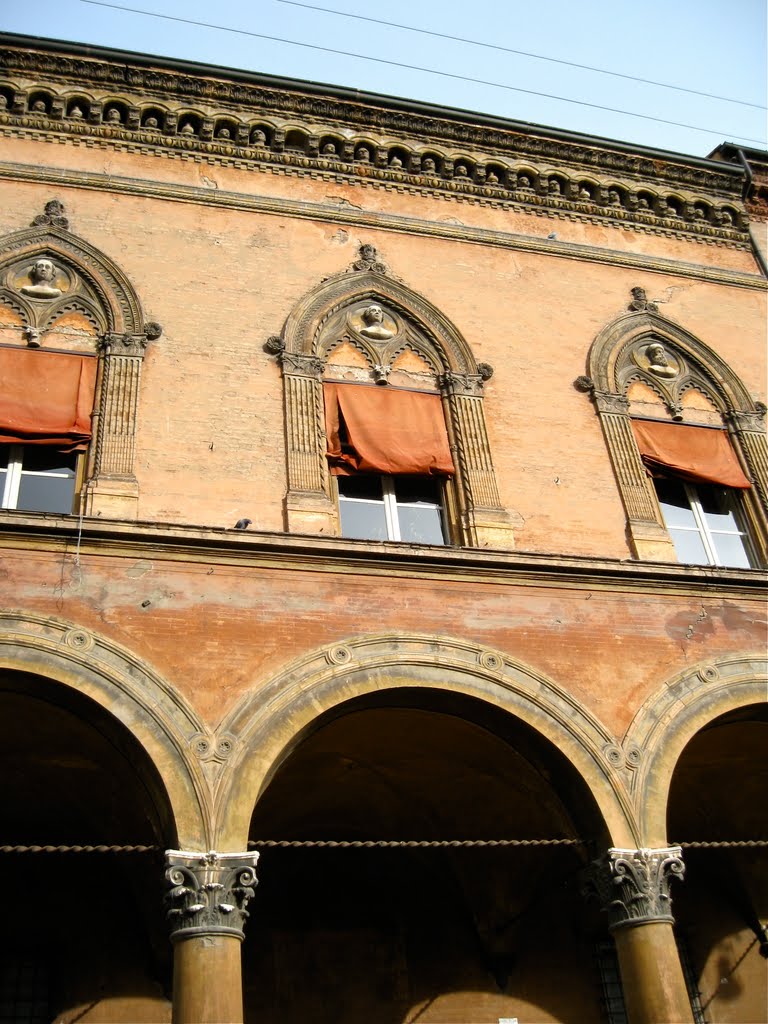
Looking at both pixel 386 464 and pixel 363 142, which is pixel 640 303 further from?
pixel 386 464

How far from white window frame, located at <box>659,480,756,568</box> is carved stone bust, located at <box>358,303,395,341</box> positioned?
3.89 m

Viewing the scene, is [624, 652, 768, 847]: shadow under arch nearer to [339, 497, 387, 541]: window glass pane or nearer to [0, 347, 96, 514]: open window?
[339, 497, 387, 541]: window glass pane

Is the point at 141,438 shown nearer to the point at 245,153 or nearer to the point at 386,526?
the point at 386,526

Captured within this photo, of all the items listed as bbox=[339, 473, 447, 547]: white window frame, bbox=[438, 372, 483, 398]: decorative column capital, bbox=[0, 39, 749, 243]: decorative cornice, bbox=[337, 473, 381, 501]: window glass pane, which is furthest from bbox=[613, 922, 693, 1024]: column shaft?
bbox=[0, 39, 749, 243]: decorative cornice

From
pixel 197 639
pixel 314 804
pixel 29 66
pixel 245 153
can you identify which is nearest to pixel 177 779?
pixel 197 639

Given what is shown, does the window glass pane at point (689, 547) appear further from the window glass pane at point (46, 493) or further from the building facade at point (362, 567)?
the window glass pane at point (46, 493)

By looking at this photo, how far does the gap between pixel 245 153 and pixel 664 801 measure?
8.99 metres

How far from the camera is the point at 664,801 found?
8922 mm

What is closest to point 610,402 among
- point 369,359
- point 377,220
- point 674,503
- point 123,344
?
point 674,503

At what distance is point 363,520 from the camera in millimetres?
10516

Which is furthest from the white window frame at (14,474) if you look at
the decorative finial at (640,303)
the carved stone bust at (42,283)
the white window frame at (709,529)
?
the decorative finial at (640,303)

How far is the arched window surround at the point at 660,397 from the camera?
11.3m

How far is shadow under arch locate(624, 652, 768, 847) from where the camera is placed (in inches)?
348

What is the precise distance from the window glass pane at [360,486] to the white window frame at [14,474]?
8.88 feet
